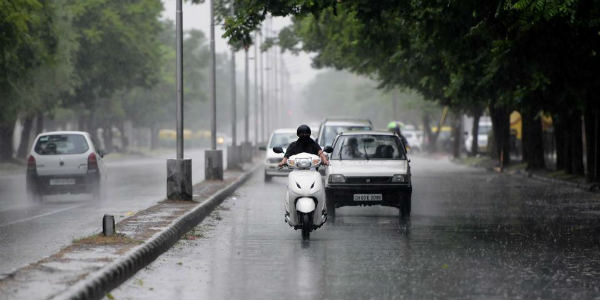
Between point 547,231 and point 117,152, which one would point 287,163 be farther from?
point 117,152

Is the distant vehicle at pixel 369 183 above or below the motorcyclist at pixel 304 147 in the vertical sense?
below

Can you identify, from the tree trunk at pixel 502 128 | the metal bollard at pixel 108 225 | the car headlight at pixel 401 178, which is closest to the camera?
the metal bollard at pixel 108 225

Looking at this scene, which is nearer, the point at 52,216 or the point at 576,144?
the point at 52,216

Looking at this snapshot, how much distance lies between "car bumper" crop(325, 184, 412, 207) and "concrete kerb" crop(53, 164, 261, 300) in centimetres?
240

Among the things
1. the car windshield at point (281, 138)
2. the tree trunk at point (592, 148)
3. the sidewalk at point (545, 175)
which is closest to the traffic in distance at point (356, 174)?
the sidewalk at point (545, 175)

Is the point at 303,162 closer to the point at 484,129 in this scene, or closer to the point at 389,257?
the point at 389,257

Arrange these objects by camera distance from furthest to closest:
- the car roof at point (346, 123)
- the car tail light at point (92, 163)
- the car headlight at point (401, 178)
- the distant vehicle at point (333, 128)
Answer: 1. the car roof at point (346, 123)
2. the distant vehicle at point (333, 128)
3. the car tail light at point (92, 163)
4. the car headlight at point (401, 178)

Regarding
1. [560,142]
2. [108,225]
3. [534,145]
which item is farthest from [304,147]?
[534,145]

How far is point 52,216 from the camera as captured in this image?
20.2 meters

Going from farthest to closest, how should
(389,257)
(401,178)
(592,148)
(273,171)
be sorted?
(273,171) < (592,148) < (401,178) < (389,257)

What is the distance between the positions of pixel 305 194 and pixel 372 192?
3.72 metres

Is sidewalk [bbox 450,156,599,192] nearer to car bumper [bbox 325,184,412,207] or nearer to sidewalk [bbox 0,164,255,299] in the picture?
car bumper [bbox 325,184,412,207]

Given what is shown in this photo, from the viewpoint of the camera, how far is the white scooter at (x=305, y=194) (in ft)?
50.3

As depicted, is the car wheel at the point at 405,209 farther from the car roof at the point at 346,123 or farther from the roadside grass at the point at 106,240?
the car roof at the point at 346,123
